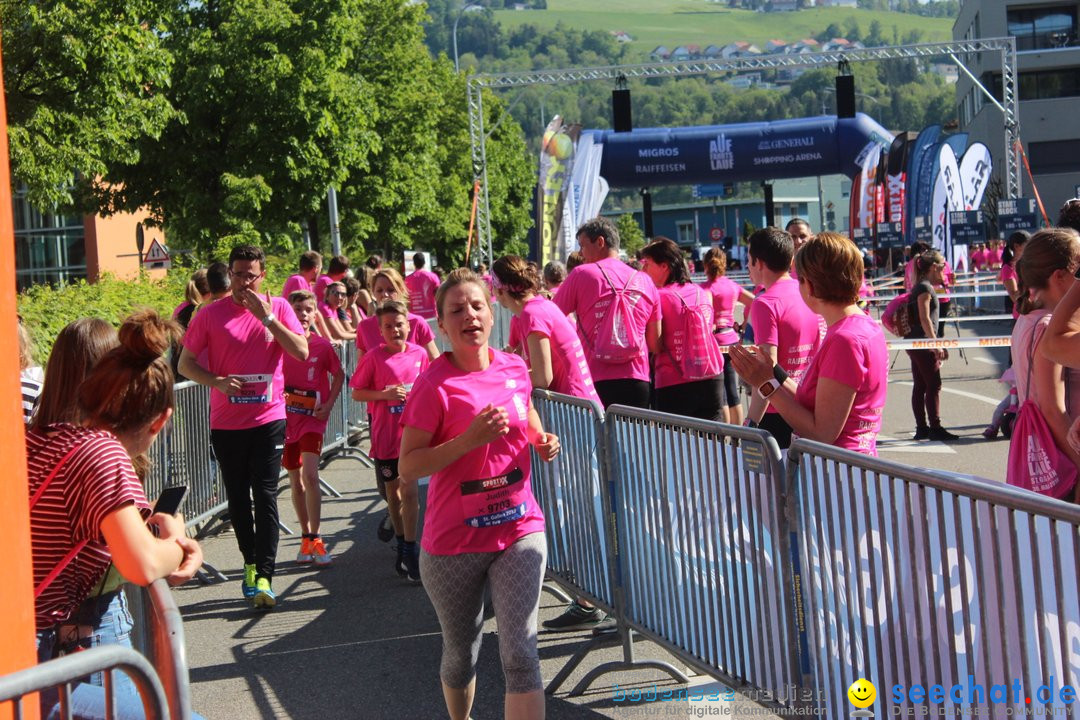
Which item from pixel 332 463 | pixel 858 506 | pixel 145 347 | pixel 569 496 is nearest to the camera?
pixel 145 347

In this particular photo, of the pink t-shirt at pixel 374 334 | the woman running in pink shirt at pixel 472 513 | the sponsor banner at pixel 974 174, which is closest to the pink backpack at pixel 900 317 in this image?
the pink t-shirt at pixel 374 334

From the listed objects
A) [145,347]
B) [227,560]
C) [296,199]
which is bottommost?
[227,560]

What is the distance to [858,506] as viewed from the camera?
3.70 meters

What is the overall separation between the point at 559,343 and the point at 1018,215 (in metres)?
23.5

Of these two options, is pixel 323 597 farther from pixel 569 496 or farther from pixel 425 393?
pixel 425 393

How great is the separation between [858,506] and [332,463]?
1015cm

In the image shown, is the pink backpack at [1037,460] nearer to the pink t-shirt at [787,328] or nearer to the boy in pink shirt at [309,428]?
the pink t-shirt at [787,328]

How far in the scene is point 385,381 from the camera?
8062 millimetres

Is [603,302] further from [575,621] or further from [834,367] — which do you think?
[834,367]

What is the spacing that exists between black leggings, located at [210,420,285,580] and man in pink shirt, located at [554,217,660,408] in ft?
6.53

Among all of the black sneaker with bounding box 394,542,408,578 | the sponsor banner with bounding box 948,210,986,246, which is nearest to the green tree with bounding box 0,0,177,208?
the black sneaker with bounding box 394,542,408,578

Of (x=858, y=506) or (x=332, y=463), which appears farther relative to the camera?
(x=332, y=463)

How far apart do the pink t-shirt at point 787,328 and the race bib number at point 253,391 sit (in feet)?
9.75

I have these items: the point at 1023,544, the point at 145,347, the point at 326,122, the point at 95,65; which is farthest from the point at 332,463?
the point at 326,122
